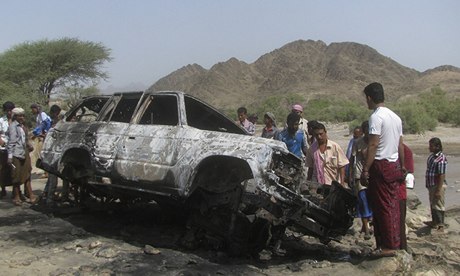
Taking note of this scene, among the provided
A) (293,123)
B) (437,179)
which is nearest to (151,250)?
(293,123)

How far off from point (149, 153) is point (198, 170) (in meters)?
0.77

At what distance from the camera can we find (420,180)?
16.4 m

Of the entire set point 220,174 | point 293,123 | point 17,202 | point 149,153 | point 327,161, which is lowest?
point 17,202

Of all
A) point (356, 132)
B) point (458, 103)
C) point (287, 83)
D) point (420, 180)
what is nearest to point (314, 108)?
point (458, 103)

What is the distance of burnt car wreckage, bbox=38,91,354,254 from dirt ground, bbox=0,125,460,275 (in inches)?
15.3

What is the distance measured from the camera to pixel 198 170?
20.0ft

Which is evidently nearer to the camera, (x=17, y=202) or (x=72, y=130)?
(x=72, y=130)

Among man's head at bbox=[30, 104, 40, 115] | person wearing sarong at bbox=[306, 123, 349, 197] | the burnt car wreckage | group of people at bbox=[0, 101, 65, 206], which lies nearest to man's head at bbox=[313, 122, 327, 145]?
person wearing sarong at bbox=[306, 123, 349, 197]

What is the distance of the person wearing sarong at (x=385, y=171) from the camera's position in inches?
215

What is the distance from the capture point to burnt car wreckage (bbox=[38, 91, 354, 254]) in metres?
5.62

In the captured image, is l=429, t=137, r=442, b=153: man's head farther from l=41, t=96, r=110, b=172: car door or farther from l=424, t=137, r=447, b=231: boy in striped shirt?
l=41, t=96, r=110, b=172: car door

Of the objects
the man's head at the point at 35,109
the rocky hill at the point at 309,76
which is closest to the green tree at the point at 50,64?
the man's head at the point at 35,109

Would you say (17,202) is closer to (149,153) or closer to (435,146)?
(149,153)

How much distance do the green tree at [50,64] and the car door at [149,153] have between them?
2943 centimetres
